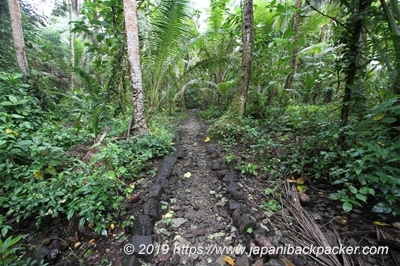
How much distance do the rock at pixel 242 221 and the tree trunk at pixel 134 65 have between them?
2.00 meters

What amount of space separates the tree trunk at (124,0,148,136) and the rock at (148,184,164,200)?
1278mm

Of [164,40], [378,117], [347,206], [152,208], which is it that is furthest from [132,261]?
[164,40]

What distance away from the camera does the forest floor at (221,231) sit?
4.48 feet

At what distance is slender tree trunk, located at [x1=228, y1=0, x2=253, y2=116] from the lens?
3.33 m

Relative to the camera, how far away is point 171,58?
380cm

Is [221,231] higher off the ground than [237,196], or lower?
lower

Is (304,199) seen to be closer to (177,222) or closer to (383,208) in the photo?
(383,208)

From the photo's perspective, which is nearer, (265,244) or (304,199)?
(265,244)

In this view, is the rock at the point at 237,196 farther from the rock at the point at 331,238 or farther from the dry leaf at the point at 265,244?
the rock at the point at 331,238

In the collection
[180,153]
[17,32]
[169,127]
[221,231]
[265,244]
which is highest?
[17,32]

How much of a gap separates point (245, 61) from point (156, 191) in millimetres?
2839

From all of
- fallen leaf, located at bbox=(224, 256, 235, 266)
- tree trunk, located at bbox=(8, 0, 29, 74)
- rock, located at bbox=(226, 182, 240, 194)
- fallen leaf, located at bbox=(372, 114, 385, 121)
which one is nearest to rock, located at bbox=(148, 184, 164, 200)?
rock, located at bbox=(226, 182, 240, 194)

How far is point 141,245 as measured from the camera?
1.42 metres

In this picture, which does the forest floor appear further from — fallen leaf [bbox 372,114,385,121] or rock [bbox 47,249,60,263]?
fallen leaf [bbox 372,114,385,121]
